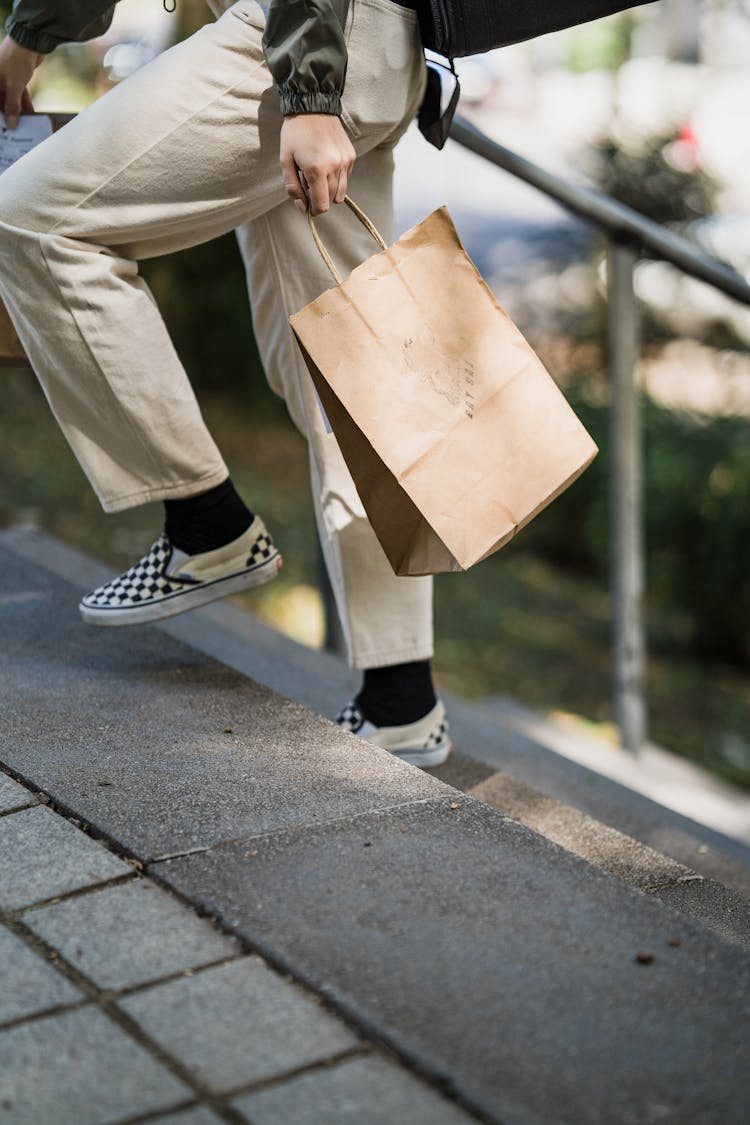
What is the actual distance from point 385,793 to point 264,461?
158 inches

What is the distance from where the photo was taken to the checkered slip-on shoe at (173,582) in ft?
6.88

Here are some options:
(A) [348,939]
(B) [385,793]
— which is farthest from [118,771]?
(A) [348,939]

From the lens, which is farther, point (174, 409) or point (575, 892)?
point (174, 409)

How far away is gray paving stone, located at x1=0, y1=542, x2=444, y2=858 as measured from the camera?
1.67 meters

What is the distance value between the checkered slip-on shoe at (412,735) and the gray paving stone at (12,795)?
58 centimetres

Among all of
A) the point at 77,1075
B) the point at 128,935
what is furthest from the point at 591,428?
the point at 77,1075

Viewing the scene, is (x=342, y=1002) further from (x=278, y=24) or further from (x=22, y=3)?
(x=22, y=3)

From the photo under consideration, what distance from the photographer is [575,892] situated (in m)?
1.51

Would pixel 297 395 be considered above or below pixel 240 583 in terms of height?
above

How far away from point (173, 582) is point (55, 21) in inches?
31.8

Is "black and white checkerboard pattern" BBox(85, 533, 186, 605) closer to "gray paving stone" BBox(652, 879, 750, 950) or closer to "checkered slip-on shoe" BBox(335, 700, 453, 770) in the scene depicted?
"checkered slip-on shoe" BBox(335, 700, 453, 770)

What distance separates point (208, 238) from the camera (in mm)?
2035

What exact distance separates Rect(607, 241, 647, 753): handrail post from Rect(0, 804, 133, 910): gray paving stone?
5.66 feet

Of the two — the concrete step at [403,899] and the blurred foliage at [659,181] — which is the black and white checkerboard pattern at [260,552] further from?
the blurred foliage at [659,181]
